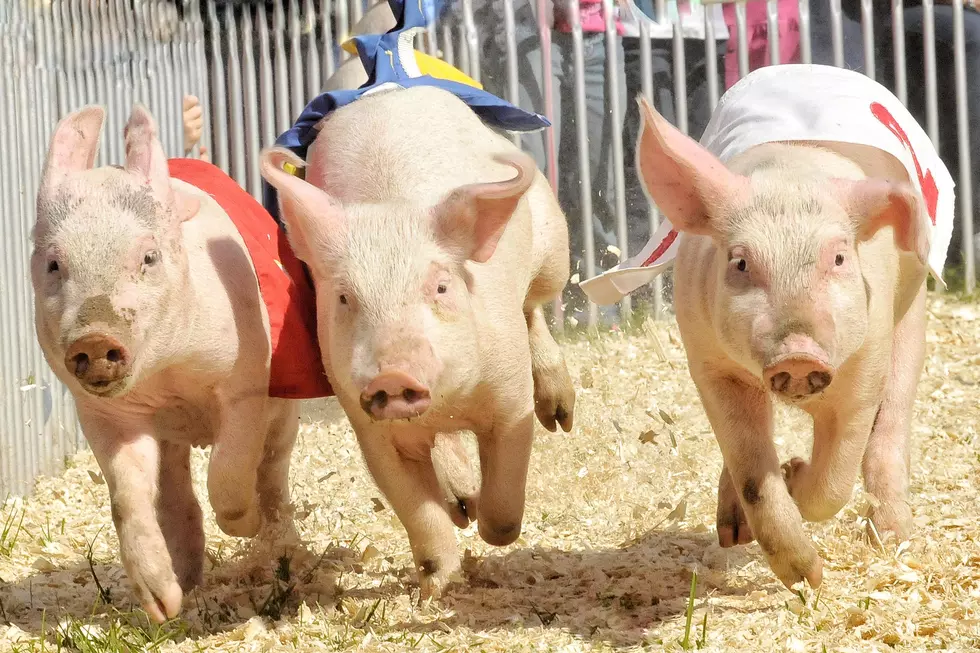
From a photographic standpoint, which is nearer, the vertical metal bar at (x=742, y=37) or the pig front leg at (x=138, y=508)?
the pig front leg at (x=138, y=508)

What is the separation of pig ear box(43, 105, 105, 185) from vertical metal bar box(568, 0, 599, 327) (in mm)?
5226

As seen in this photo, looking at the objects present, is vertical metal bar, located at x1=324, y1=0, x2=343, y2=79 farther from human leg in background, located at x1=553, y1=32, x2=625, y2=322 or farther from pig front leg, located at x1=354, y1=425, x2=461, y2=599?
pig front leg, located at x1=354, y1=425, x2=461, y2=599

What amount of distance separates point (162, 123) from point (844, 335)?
5.88 meters

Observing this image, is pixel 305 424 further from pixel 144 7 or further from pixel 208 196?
pixel 208 196

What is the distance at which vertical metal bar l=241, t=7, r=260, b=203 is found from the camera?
10148mm

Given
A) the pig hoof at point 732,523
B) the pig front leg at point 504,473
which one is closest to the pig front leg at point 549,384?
the pig front leg at point 504,473

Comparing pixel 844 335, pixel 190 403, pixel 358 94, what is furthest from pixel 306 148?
pixel 844 335

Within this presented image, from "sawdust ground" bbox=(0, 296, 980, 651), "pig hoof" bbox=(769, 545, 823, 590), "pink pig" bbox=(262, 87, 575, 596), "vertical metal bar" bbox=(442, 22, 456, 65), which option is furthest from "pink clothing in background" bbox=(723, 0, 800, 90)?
"pig hoof" bbox=(769, 545, 823, 590)

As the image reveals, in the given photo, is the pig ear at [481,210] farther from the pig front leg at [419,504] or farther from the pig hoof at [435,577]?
the pig hoof at [435,577]

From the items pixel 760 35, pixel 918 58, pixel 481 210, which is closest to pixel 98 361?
pixel 481 210

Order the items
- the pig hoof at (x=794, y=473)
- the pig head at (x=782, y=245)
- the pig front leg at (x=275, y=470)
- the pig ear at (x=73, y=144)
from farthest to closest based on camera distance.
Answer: the pig front leg at (x=275, y=470), the pig hoof at (x=794, y=473), the pig ear at (x=73, y=144), the pig head at (x=782, y=245)

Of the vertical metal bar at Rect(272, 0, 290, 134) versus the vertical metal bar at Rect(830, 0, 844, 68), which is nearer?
the vertical metal bar at Rect(830, 0, 844, 68)

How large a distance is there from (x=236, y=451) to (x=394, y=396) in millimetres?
1055

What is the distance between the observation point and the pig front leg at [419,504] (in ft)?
15.9
